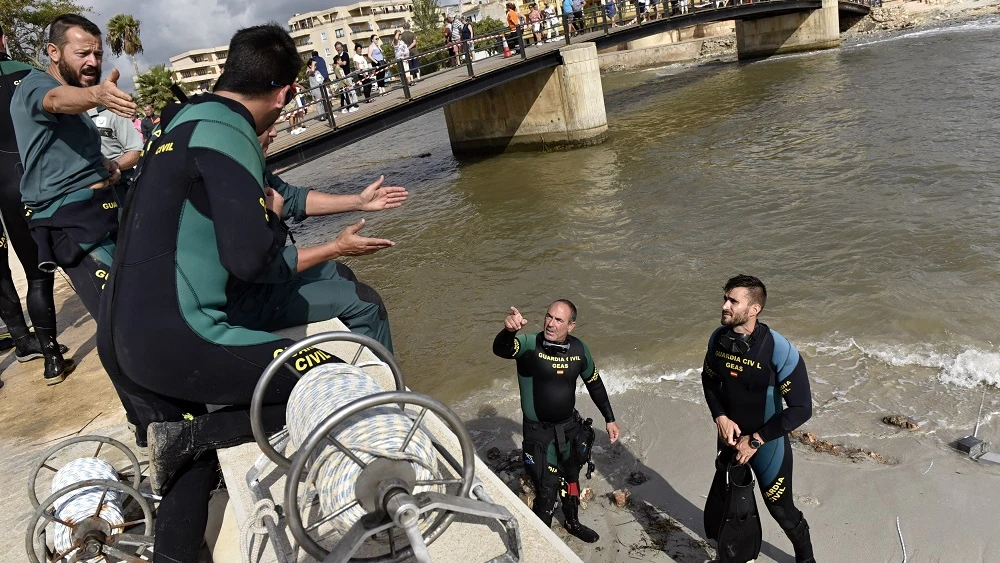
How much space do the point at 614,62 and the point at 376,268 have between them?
37815mm

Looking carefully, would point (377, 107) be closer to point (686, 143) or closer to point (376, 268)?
point (376, 268)

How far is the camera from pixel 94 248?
3.74 metres

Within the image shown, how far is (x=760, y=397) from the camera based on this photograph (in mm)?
3684

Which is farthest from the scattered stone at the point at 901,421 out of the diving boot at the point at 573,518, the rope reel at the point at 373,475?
the rope reel at the point at 373,475

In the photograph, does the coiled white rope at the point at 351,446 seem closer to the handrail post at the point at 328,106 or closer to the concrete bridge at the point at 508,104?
the concrete bridge at the point at 508,104

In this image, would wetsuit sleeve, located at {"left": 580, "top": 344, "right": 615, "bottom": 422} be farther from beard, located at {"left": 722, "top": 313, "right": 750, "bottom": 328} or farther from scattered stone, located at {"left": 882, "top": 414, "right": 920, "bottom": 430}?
scattered stone, located at {"left": 882, "top": 414, "right": 920, "bottom": 430}

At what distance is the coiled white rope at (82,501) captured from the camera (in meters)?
3.12

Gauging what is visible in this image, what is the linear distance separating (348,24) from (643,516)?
11418 cm

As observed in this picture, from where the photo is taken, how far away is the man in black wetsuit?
13.9 feet

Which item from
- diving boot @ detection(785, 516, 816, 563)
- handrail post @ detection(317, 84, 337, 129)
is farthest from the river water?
handrail post @ detection(317, 84, 337, 129)

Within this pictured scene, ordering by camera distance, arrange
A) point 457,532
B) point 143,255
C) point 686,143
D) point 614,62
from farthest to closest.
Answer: point 614,62
point 686,143
point 457,532
point 143,255

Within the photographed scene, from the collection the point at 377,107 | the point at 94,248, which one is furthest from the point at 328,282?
the point at 377,107

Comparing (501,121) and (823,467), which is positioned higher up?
(501,121)

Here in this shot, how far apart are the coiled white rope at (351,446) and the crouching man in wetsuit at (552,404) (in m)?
2.46
